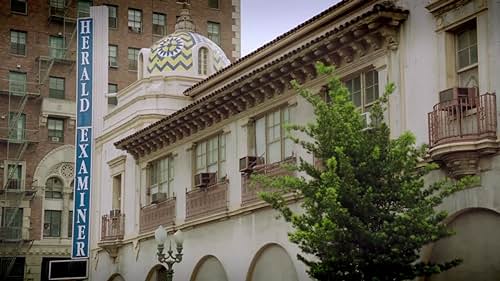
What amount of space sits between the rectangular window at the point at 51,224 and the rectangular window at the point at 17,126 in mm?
4885

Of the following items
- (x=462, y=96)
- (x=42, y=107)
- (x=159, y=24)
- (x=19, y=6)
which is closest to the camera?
(x=462, y=96)

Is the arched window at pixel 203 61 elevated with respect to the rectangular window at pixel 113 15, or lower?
lower

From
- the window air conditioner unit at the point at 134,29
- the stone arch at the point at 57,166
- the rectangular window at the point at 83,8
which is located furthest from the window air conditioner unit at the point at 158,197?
the rectangular window at the point at 83,8

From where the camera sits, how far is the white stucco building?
1864 centimetres

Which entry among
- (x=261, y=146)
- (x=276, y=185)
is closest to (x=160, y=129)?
(x=261, y=146)

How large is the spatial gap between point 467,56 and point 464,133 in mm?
1801

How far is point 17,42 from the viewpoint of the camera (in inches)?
2351

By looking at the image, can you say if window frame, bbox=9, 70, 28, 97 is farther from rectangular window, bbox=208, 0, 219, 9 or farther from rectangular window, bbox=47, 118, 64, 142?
rectangular window, bbox=208, 0, 219, 9

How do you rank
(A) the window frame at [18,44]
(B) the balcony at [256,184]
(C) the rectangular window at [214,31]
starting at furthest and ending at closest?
(C) the rectangular window at [214,31], (A) the window frame at [18,44], (B) the balcony at [256,184]

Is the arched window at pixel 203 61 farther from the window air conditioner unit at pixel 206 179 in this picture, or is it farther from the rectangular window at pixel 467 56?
the rectangular window at pixel 467 56

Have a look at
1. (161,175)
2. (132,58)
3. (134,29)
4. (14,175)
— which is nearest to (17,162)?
(14,175)

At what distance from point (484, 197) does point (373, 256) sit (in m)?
2.82

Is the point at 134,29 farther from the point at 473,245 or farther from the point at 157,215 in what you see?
the point at 473,245

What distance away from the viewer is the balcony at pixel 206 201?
2910 centimetres
